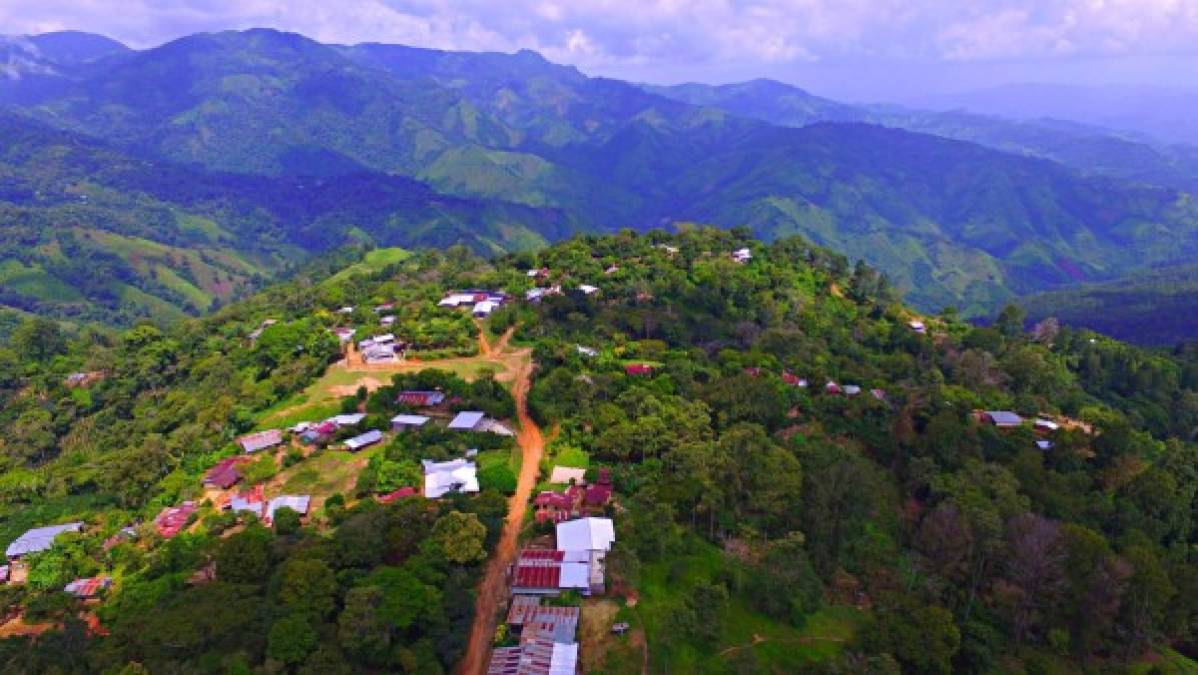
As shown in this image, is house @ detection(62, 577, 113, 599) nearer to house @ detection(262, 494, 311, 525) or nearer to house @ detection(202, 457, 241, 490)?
house @ detection(262, 494, 311, 525)

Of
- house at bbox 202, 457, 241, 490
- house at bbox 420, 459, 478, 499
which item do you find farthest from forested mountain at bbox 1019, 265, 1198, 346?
house at bbox 202, 457, 241, 490

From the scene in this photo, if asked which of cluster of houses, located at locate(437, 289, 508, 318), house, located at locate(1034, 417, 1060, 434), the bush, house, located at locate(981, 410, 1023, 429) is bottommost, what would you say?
house, located at locate(1034, 417, 1060, 434)

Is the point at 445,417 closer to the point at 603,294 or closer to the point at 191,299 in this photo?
the point at 603,294

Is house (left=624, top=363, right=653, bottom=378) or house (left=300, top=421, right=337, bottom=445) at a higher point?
house (left=624, top=363, right=653, bottom=378)

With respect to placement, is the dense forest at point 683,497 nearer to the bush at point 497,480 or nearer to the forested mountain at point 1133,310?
the bush at point 497,480

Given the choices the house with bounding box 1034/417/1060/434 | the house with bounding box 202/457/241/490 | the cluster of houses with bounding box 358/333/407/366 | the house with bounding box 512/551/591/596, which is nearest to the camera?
the house with bounding box 512/551/591/596

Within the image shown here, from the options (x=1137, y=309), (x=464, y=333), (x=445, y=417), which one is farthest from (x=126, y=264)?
(x=1137, y=309)

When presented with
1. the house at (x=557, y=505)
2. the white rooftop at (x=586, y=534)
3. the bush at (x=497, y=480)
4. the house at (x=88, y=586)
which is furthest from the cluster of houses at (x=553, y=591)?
the house at (x=88, y=586)
